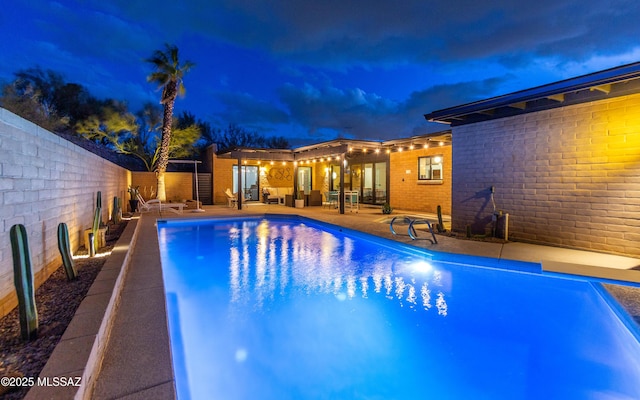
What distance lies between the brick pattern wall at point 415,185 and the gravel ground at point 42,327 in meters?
11.4

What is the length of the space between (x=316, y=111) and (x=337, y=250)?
6335 cm

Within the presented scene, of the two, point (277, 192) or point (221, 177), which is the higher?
point (221, 177)

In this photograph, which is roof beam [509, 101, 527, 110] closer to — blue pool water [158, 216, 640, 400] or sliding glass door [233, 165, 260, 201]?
blue pool water [158, 216, 640, 400]

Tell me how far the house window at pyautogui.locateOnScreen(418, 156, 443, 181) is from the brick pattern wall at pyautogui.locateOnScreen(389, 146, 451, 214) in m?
0.15

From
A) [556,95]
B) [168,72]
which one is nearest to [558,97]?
[556,95]

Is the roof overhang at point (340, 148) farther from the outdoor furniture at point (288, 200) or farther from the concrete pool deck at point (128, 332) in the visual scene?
the concrete pool deck at point (128, 332)

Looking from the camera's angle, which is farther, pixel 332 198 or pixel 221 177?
pixel 221 177

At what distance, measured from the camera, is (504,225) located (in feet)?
23.0

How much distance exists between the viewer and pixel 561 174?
20.3 ft

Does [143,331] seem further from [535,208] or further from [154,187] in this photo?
[154,187]

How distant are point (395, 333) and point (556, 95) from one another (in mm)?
5612

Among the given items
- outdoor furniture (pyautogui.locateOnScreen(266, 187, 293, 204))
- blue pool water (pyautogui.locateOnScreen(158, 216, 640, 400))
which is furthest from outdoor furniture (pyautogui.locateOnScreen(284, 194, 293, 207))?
blue pool water (pyautogui.locateOnScreen(158, 216, 640, 400))

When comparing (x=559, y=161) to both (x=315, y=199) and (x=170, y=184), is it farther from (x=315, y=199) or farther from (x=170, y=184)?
(x=170, y=184)

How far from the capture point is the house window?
40.5 ft
